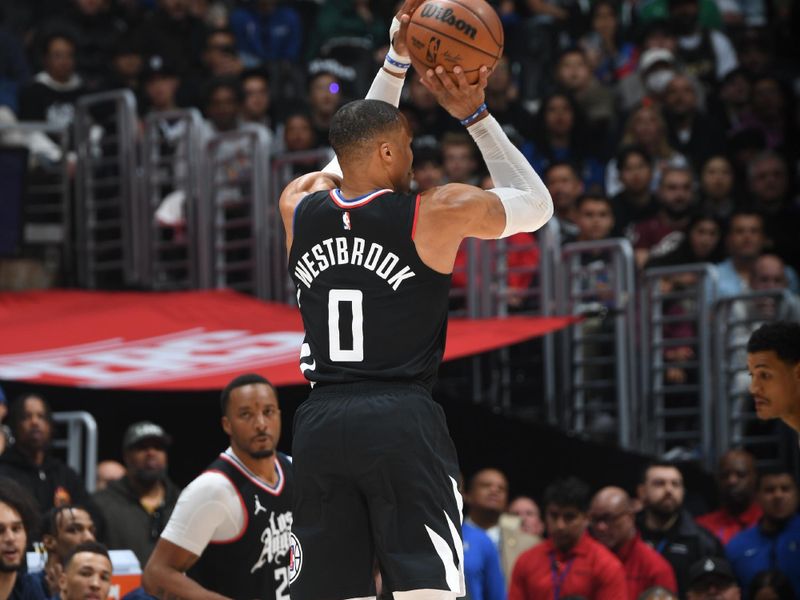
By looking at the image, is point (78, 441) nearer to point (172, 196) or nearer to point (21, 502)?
point (21, 502)

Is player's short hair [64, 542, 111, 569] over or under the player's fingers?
under

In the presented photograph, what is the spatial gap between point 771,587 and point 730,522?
1.22 meters

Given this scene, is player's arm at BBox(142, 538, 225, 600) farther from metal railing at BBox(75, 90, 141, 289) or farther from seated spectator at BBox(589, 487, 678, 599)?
metal railing at BBox(75, 90, 141, 289)

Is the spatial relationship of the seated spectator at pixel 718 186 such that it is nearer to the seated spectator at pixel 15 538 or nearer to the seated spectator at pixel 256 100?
the seated spectator at pixel 256 100

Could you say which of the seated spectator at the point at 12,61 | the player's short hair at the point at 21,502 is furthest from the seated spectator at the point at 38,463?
the seated spectator at the point at 12,61

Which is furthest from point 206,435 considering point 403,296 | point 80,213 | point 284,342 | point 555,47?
point 555,47

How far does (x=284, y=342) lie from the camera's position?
11422 millimetres

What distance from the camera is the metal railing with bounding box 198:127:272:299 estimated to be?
13.7 metres

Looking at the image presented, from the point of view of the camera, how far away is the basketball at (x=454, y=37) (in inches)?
232

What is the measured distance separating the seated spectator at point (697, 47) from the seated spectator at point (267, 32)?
4.11 meters

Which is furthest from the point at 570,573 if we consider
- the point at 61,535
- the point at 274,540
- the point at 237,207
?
the point at 237,207

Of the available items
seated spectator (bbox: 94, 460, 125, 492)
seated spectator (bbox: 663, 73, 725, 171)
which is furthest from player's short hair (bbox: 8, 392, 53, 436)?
seated spectator (bbox: 663, 73, 725, 171)

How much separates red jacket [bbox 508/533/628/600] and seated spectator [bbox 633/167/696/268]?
442 cm

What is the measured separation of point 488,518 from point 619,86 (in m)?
6.99
